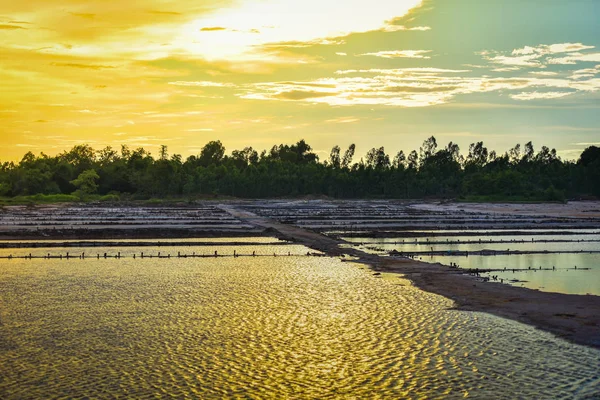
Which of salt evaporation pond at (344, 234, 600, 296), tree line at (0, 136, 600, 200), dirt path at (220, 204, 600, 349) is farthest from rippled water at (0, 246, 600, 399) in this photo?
tree line at (0, 136, 600, 200)

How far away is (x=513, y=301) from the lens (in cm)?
2188

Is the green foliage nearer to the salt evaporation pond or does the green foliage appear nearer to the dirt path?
the salt evaporation pond

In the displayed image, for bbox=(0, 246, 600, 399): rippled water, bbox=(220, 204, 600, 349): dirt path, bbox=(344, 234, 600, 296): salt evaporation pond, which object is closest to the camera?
bbox=(0, 246, 600, 399): rippled water

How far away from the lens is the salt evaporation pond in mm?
26594

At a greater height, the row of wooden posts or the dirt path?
the dirt path

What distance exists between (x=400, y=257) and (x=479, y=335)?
55.5 feet

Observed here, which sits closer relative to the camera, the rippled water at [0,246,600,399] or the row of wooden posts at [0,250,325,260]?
the rippled water at [0,246,600,399]

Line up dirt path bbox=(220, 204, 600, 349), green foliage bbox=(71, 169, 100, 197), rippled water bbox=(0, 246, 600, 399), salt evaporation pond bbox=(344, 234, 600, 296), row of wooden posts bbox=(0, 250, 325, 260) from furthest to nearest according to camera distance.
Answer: green foliage bbox=(71, 169, 100, 197)
row of wooden posts bbox=(0, 250, 325, 260)
salt evaporation pond bbox=(344, 234, 600, 296)
dirt path bbox=(220, 204, 600, 349)
rippled water bbox=(0, 246, 600, 399)

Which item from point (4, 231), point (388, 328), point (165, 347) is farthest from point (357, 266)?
point (4, 231)

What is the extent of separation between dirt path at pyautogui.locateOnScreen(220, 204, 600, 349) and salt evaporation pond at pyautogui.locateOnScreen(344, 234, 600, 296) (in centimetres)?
196

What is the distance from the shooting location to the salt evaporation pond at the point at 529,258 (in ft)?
87.2

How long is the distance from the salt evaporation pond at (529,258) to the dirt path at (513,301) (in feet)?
6.42

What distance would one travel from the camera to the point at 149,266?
3112 cm

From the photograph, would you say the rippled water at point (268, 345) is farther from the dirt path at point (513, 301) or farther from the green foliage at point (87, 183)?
A: the green foliage at point (87, 183)
